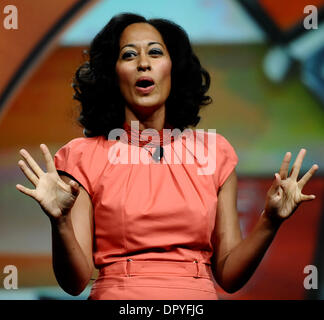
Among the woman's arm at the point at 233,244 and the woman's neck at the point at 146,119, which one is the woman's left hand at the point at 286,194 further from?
the woman's neck at the point at 146,119

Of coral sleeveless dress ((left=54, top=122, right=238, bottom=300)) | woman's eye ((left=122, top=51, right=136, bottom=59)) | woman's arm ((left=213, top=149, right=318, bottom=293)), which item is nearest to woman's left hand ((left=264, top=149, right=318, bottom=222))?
woman's arm ((left=213, top=149, right=318, bottom=293))

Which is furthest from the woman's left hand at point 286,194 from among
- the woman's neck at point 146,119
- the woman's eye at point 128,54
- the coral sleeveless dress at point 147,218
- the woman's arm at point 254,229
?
the woman's eye at point 128,54

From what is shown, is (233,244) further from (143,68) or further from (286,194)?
(143,68)

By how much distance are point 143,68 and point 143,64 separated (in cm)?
1

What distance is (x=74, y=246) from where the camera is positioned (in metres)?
1.49

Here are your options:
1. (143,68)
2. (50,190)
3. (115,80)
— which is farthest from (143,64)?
(50,190)

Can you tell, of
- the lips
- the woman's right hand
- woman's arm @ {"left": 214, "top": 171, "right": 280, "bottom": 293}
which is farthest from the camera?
the lips

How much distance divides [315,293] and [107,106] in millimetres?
1130

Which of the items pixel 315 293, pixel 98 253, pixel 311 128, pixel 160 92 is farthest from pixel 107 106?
pixel 315 293

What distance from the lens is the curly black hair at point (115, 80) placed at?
1.76 m

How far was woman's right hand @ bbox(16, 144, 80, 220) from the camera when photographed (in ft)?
4.67

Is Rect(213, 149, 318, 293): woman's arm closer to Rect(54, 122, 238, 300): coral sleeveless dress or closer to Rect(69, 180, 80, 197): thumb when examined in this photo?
Rect(54, 122, 238, 300): coral sleeveless dress

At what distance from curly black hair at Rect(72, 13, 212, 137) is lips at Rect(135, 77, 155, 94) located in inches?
3.5

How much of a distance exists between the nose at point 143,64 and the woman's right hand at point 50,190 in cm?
40
